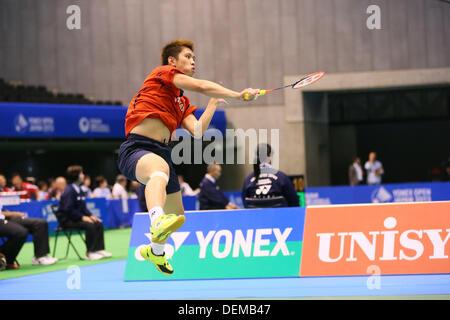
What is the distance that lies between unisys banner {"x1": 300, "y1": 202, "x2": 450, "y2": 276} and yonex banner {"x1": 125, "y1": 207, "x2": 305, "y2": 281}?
0.72 ft

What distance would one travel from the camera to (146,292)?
6.60 metres

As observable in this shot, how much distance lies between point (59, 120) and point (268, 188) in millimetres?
13411

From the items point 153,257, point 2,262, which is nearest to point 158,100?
point 153,257

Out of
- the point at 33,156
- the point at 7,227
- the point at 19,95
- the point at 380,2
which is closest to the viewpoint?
the point at 7,227

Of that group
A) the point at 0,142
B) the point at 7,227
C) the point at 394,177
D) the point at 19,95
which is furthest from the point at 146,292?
the point at 394,177

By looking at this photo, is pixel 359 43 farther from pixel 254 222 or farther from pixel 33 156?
pixel 254 222

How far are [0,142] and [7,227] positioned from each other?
10560 mm

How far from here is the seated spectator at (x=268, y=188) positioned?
836 cm

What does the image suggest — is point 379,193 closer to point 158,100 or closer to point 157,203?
point 158,100

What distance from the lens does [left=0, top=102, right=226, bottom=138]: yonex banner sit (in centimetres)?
1875

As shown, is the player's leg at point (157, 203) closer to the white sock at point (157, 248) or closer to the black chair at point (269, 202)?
the white sock at point (157, 248)

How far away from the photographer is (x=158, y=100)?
16.7 ft

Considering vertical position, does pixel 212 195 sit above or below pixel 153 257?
below

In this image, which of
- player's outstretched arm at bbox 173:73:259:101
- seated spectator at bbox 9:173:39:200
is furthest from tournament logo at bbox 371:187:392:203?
player's outstretched arm at bbox 173:73:259:101
